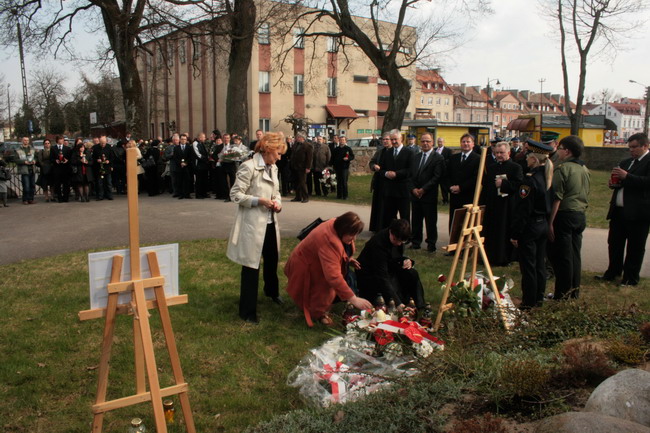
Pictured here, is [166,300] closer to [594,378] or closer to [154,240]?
[594,378]

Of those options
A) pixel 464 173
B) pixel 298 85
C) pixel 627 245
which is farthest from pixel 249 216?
pixel 298 85

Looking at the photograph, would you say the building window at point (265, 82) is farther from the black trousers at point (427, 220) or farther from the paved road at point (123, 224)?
the black trousers at point (427, 220)

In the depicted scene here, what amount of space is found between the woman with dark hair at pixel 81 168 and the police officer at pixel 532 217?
12603mm

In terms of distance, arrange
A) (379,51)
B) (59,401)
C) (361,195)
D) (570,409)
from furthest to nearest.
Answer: (379,51), (361,195), (59,401), (570,409)

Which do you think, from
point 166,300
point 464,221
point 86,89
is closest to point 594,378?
point 464,221

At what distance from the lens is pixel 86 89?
5588 centimetres

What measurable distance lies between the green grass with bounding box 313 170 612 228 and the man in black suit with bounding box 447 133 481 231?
437 centimetres

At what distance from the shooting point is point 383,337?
4578mm

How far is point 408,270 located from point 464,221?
38.8 inches

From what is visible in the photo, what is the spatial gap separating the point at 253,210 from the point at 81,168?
11.3 metres

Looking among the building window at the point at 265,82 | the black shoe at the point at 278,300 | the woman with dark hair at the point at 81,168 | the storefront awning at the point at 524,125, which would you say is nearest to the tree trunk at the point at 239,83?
the woman with dark hair at the point at 81,168

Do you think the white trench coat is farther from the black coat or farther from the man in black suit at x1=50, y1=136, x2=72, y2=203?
the man in black suit at x1=50, y1=136, x2=72, y2=203

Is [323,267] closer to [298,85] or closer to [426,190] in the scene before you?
[426,190]

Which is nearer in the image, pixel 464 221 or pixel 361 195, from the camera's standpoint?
pixel 464 221
